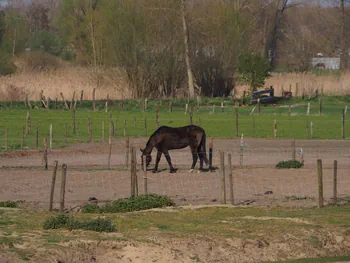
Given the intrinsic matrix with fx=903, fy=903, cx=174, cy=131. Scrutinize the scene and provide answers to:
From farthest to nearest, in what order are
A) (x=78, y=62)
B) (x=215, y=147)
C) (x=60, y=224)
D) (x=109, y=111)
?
1. (x=78, y=62)
2. (x=109, y=111)
3. (x=215, y=147)
4. (x=60, y=224)

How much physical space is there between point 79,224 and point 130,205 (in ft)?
10.0

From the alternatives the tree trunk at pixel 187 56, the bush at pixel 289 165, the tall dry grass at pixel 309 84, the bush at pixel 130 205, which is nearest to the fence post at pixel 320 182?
the bush at pixel 130 205

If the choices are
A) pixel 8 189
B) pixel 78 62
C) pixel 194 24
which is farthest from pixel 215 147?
pixel 78 62

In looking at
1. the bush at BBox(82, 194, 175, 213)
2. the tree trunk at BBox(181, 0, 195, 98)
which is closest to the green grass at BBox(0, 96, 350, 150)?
the tree trunk at BBox(181, 0, 195, 98)

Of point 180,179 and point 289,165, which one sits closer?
point 180,179

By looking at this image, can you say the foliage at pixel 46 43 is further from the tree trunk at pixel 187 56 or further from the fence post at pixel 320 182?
the fence post at pixel 320 182

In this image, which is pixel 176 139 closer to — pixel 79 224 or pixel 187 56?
pixel 79 224

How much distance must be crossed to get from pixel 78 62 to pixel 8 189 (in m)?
64.2

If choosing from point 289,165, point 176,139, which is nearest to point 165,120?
point 176,139

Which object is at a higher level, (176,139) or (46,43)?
(46,43)

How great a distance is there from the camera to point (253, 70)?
196 ft

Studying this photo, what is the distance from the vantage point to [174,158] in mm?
31984

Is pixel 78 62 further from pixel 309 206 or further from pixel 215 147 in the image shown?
pixel 309 206

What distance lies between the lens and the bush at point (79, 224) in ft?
52.7
